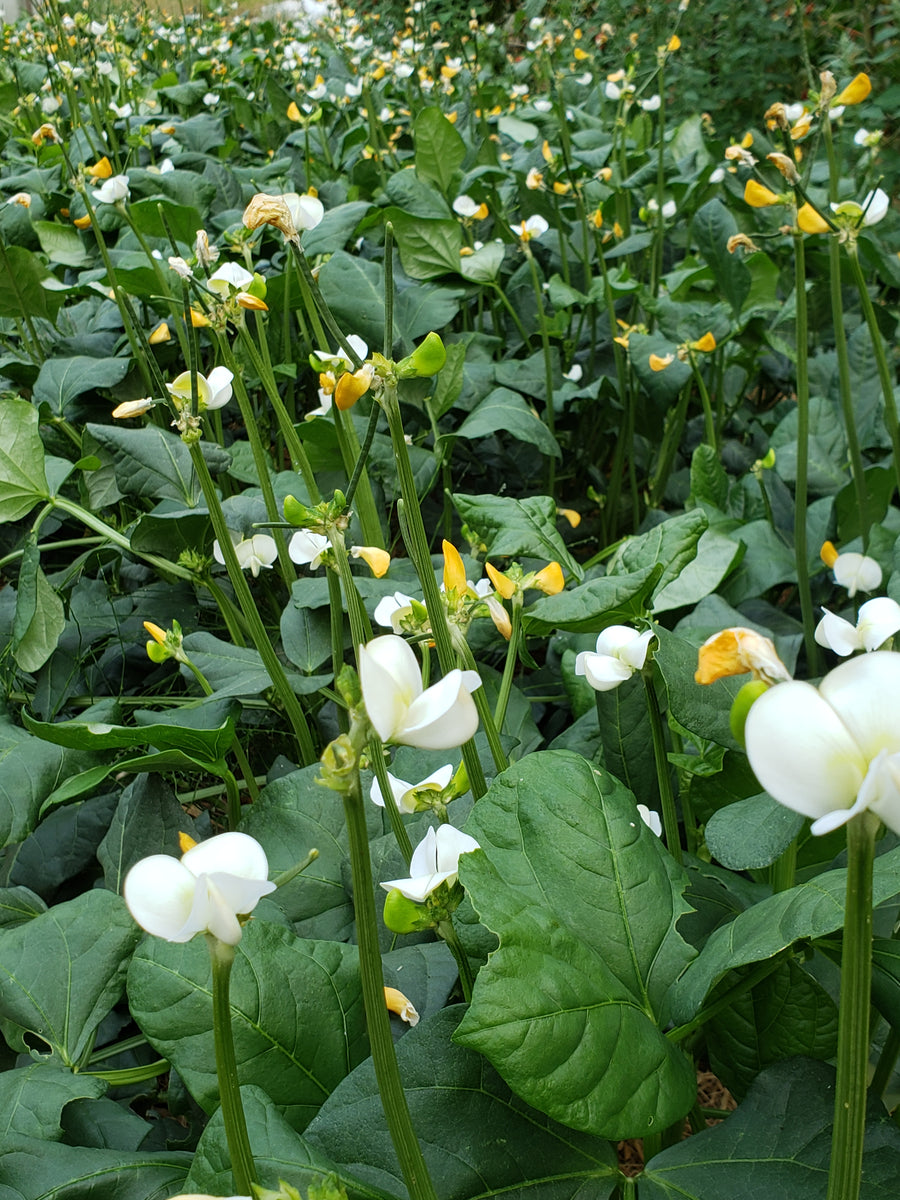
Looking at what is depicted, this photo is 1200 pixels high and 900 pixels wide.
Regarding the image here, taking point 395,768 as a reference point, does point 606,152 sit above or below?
above

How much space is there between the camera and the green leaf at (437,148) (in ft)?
5.08

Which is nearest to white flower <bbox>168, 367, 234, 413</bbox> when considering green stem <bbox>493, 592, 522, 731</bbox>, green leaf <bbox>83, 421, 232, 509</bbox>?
green leaf <bbox>83, 421, 232, 509</bbox>

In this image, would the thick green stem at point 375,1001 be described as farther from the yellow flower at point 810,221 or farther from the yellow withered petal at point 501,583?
the yellow flower at point 810,221

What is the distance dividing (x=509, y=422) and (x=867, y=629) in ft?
2.04

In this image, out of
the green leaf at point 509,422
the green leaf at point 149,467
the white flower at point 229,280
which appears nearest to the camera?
the white flower at point 229,280

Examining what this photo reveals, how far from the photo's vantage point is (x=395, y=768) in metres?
0.76

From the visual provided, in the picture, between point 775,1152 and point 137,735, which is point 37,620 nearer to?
point 137,735

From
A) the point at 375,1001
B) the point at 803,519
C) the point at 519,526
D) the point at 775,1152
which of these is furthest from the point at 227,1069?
the point at 803,519

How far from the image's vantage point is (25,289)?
1.37 metres

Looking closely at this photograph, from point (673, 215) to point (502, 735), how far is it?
126 cm

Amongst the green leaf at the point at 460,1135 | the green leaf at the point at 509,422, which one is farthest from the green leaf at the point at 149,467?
the green leaf at the point at 460,1135

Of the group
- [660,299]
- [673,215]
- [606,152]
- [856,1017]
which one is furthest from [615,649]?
[606,152]

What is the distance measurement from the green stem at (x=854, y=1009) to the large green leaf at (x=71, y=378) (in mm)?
1069

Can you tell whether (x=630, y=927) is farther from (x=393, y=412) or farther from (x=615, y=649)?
(x=393, y=412)
